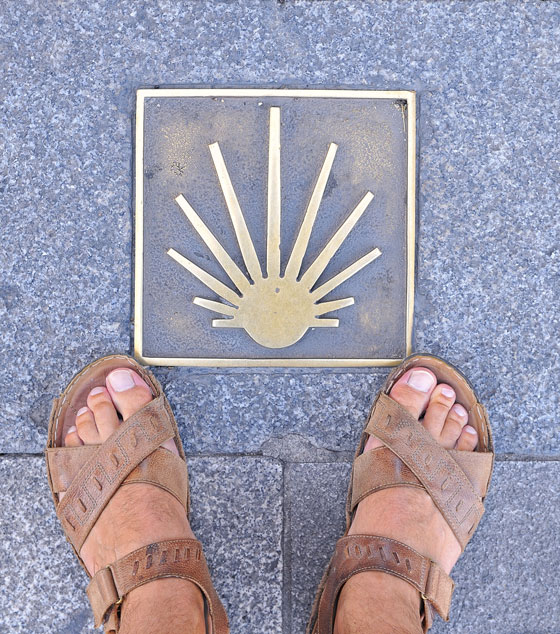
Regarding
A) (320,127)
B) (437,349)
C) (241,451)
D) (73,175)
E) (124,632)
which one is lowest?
(124,632)

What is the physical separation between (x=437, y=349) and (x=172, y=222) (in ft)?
2.35

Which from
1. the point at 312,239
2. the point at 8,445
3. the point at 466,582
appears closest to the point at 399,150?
the point at 312,239

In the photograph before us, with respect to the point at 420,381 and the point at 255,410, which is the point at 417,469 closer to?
the point at 420,381

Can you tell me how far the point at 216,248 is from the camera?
1251 mm

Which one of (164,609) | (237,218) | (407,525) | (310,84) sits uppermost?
(310,84)

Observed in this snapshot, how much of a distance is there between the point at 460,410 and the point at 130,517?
804mm

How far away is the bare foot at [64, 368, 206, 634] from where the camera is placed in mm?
1101

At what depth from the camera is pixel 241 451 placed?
1274mm

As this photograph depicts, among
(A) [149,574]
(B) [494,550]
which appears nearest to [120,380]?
(A) [149,574]

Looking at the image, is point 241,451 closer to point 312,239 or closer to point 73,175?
point 312,239

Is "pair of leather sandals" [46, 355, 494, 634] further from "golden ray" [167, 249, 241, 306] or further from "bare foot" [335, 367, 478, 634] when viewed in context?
"golden ray" [167, 249, 241, 306]

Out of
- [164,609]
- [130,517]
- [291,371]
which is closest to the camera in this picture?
[164,609]

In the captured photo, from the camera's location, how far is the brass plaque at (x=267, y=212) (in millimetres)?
1262

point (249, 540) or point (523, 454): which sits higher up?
point (523, 454)
